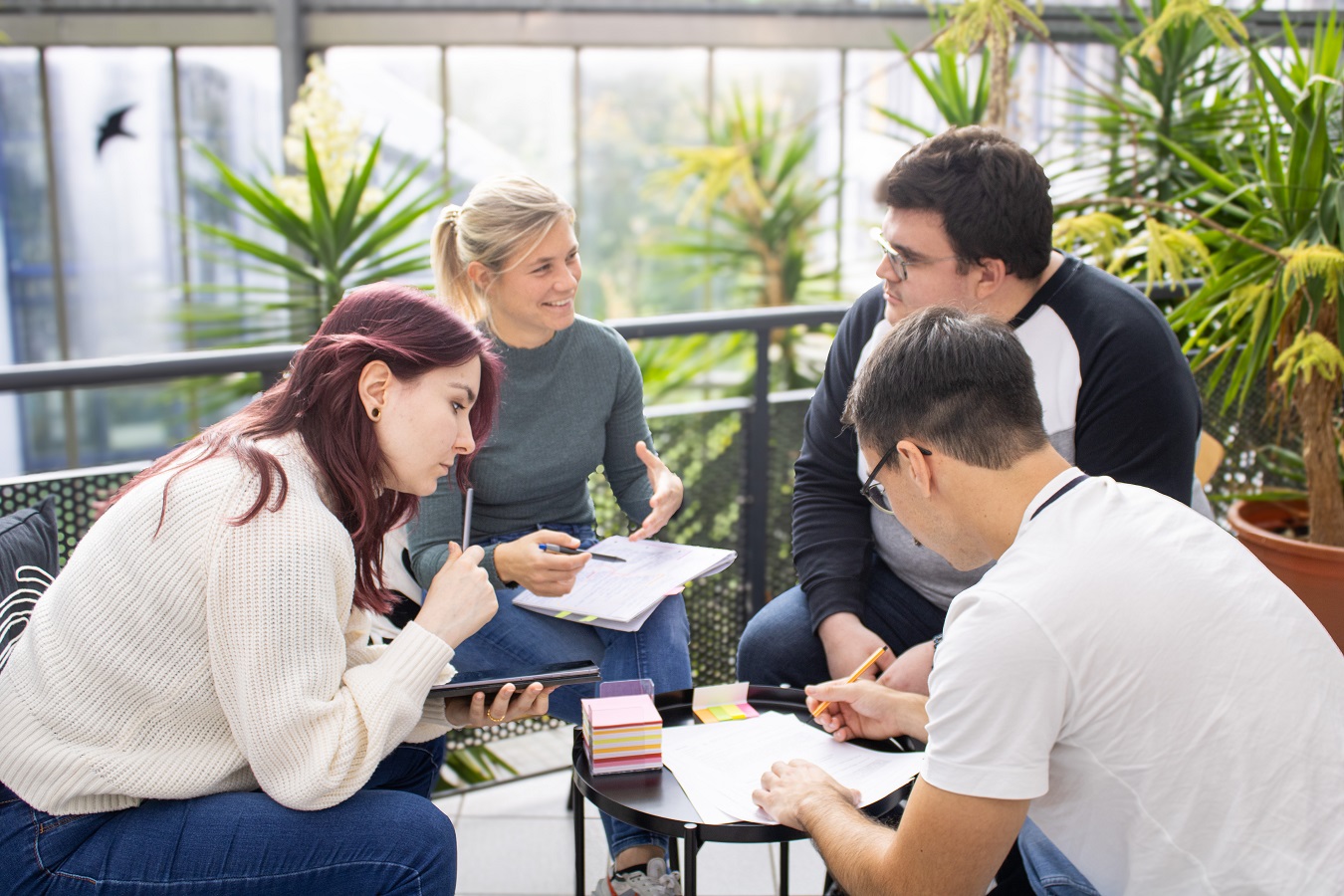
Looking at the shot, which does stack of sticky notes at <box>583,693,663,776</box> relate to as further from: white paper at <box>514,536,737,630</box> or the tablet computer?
white paper at <box>514,536,737,630</box>

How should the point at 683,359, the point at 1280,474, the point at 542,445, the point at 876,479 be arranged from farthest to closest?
the point at 683,359, the point at 1280,474, the point at 542,445, the point at 876,479

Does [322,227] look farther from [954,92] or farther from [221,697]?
[221,697]

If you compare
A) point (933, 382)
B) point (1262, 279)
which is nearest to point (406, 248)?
point (1262, 279)

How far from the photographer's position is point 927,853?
1.22 m

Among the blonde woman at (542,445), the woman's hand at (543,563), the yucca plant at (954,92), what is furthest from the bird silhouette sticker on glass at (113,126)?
the woman's hand at (543,563)

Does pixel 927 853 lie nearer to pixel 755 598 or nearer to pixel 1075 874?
pixel 1075 874

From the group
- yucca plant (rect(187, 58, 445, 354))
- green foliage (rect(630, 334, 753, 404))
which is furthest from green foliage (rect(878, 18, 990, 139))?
yucca plant (rect(187, 58, 445, 354))

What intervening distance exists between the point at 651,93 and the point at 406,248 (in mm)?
3702

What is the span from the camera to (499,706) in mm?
1658

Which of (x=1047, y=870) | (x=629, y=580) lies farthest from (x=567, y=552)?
(x=1047, y=870)

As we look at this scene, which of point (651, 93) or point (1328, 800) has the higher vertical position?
point (651, 93)

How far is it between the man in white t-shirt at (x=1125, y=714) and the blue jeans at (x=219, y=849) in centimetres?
59

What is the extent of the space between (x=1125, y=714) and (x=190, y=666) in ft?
3.58

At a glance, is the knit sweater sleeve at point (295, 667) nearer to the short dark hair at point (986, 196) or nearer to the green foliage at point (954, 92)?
the short dark hair at point (986, 196)
